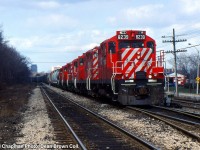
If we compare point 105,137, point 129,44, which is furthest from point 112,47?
point 105,137

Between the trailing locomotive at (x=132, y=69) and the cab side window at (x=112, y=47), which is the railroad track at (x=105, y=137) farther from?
the cab side window at (x=112, y=47)

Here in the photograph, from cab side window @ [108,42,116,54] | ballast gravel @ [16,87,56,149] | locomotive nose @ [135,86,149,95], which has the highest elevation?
cab side window @ [108,42,116,54]

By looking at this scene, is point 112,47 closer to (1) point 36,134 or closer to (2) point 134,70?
(2) point 134,70

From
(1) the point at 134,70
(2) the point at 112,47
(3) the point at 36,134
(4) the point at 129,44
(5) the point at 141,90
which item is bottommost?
(3) the point at 36,134

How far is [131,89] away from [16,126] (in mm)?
6542

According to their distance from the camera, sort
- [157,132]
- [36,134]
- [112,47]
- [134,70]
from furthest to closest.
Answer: [112,47], [134,70], [36,134], [157,132]

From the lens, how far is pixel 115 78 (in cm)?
1925

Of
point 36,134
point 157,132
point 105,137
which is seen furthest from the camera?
point 36,134

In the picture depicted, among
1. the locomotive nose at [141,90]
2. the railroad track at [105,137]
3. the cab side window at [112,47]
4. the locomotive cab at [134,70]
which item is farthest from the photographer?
the cab side window at [112,47]

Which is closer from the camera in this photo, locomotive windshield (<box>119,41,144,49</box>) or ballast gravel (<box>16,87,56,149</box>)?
ballast gravel (<box>16,87,56,149</box>)

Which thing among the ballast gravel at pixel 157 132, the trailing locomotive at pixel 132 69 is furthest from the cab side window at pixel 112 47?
the ballast gravel at pixel 157 132

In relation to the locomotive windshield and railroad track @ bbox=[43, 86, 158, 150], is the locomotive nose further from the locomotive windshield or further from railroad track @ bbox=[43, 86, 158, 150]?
railroad track @ bbox=[43, 86, 158, 150]

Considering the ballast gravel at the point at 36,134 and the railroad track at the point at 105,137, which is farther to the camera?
the ballast gravel at the point at 36,134

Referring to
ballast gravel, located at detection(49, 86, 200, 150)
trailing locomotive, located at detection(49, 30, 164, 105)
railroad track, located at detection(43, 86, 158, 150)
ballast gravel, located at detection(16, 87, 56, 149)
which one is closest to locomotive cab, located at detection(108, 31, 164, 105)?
trailing locomotive, located at detection(49, 30, 164, 105)
